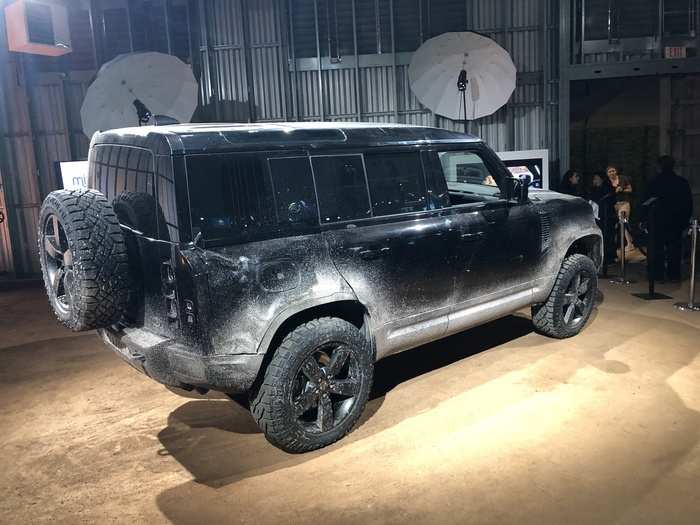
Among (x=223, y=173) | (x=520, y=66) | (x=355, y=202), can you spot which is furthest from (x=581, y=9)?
(x=223, y=173)

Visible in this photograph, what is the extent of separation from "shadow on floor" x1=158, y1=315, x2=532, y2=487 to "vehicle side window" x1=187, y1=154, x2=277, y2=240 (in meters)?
1.48

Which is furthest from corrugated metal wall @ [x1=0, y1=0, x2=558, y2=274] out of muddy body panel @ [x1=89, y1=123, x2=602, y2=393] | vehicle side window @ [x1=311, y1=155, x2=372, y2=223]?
vehicle side window @ [x1=311, y1=155, x2=372, y2=223]

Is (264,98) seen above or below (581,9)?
below

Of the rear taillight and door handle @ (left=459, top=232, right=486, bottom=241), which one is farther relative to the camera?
door handle @ (left=459, top=232, right=486, bottom=241)

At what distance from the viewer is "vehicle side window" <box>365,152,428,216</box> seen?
→ 15.1ft

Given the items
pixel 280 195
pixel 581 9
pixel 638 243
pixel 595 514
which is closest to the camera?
pixel 595 514

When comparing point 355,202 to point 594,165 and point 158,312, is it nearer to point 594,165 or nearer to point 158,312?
point 158,312

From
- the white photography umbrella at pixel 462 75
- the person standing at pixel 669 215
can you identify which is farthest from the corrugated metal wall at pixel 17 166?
the person standing at pixel 669 215

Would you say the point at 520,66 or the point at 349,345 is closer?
the point at 349,345

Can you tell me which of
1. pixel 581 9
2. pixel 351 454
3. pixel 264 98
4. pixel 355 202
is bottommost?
pixel 351 454

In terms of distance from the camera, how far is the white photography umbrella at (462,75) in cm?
967

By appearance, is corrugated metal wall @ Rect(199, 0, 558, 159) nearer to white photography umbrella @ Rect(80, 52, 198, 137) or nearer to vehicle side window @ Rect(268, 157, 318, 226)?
white photography umbrella @ Rect(80, 52, 198, 137)

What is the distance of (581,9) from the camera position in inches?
418

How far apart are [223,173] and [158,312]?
0.96 m
